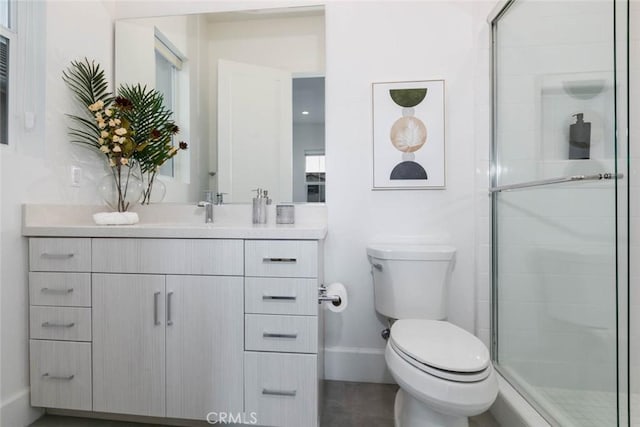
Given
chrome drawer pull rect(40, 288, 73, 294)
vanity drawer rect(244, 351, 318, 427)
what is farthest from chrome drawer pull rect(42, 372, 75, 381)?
vanity drawer rect(244, 351, 318, 427)

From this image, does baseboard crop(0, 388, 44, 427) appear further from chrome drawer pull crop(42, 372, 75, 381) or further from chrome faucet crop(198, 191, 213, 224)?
chrome faucet crop(198, 191, 213, 224)

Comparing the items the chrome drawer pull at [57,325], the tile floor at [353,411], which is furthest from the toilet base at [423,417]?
the chrome drawer pull at [57,325]

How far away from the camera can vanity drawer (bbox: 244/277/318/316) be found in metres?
1.20

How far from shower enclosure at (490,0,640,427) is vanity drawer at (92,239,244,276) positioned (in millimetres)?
1219

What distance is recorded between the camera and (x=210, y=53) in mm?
1789

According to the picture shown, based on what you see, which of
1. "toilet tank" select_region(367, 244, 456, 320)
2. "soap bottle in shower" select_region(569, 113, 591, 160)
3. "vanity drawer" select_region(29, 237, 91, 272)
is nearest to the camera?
"soap bottle in shower" select_region(569, 113, 591, 160)

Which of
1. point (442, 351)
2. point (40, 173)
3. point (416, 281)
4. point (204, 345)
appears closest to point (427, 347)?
point (442, 351)

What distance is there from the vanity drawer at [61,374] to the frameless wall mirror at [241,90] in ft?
3.05

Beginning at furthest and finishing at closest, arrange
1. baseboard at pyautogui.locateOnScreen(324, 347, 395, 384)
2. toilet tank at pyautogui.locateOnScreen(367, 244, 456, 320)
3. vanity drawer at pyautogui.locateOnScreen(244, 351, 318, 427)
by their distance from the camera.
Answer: baseboard at pyautogui.locateOnScreen(324, 347, 395, 384) → toilet tank at pyautogui.locateOnScreen(367, 244, 456, 320) → vanity drawer at pyautogui.locateOnScreen(244, 351, 318, 427)

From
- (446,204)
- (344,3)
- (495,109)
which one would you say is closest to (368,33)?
(344,3)

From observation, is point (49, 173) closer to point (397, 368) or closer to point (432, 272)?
point (397, 368)

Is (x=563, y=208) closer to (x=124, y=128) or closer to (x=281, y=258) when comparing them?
(x=281, y=258)

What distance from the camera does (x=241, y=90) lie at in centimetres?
178

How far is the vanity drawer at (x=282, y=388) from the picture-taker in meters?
1.19
